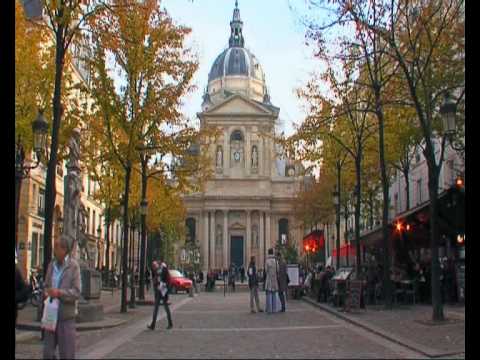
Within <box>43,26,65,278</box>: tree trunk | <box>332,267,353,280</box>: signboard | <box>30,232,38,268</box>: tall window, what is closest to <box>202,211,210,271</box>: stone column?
<box>30,232,38,268</box>: tall window

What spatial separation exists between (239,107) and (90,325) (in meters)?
78.0

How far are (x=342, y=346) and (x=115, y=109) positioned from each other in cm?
1355

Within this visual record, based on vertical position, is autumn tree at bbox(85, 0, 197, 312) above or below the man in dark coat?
above

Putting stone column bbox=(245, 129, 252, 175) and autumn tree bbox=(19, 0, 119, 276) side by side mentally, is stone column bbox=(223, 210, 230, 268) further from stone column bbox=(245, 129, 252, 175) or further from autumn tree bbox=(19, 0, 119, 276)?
autumn tree bbox=(19, 0, 119, 276)

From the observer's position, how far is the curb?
15756 millimetres

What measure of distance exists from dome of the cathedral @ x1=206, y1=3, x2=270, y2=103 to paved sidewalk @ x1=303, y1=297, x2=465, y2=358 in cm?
9024

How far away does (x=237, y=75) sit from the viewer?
111812 millimetres

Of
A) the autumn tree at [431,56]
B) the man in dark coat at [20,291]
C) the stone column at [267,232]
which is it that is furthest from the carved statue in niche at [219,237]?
the man in dark coat at [20,291]

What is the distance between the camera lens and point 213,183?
93.4 meters

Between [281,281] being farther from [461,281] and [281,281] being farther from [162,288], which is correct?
[162,288]

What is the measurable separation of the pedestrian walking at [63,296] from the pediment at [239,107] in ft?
279

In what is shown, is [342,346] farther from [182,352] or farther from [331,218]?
[331,218]
